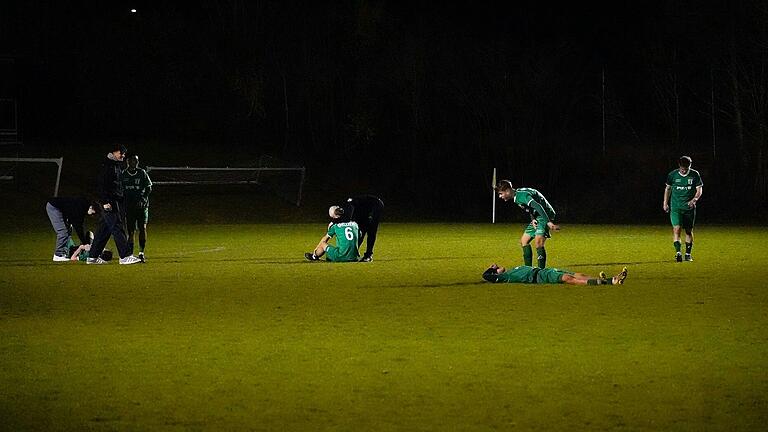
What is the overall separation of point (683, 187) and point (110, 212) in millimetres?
10511

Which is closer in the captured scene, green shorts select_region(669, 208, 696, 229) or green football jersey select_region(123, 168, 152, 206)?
green football jersey select_region(123, 168, 152, 206)

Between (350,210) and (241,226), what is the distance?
17.5 meters

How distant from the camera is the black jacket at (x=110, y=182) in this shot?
21141mm

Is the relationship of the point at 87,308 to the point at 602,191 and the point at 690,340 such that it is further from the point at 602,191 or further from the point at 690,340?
the point at 602,191

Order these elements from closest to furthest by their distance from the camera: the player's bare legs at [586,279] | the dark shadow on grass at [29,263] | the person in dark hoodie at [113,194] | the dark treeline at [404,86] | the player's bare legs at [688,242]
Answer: the player's bare legs at [586,279], the person in dark hoodie at [113,194], the dark shadow on grass at [29,263], the player's bare legs at [688,242], the dark treeline at [404,86]

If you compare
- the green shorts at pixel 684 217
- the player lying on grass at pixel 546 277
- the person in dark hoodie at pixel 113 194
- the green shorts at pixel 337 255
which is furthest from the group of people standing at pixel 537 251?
the person in dark hoodie at pixel 113 194

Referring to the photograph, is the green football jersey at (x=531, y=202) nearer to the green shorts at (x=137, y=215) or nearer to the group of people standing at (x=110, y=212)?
the group of people standing at (x=110, y=212)

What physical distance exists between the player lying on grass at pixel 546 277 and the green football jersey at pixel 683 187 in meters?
5.33

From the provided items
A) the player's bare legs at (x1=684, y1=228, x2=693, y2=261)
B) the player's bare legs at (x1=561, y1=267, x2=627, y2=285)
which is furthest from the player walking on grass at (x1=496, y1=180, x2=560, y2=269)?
the player's bare legs at (x1=684, y1=228, x2=693, y2=261)

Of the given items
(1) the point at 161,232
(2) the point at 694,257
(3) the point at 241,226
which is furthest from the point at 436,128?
(2) the point at 694,257

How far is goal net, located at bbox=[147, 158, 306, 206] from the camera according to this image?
151 ft

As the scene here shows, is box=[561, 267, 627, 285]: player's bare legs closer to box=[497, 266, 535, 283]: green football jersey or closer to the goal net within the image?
box=[497, 266, 535, 283]: green football jersey

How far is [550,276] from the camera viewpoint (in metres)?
18.0

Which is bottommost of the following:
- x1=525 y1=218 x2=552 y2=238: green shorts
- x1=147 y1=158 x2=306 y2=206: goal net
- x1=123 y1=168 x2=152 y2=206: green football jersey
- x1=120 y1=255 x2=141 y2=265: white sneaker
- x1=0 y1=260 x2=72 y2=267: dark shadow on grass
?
x1=147 y1=158 x2=306 y2=206: goal net
